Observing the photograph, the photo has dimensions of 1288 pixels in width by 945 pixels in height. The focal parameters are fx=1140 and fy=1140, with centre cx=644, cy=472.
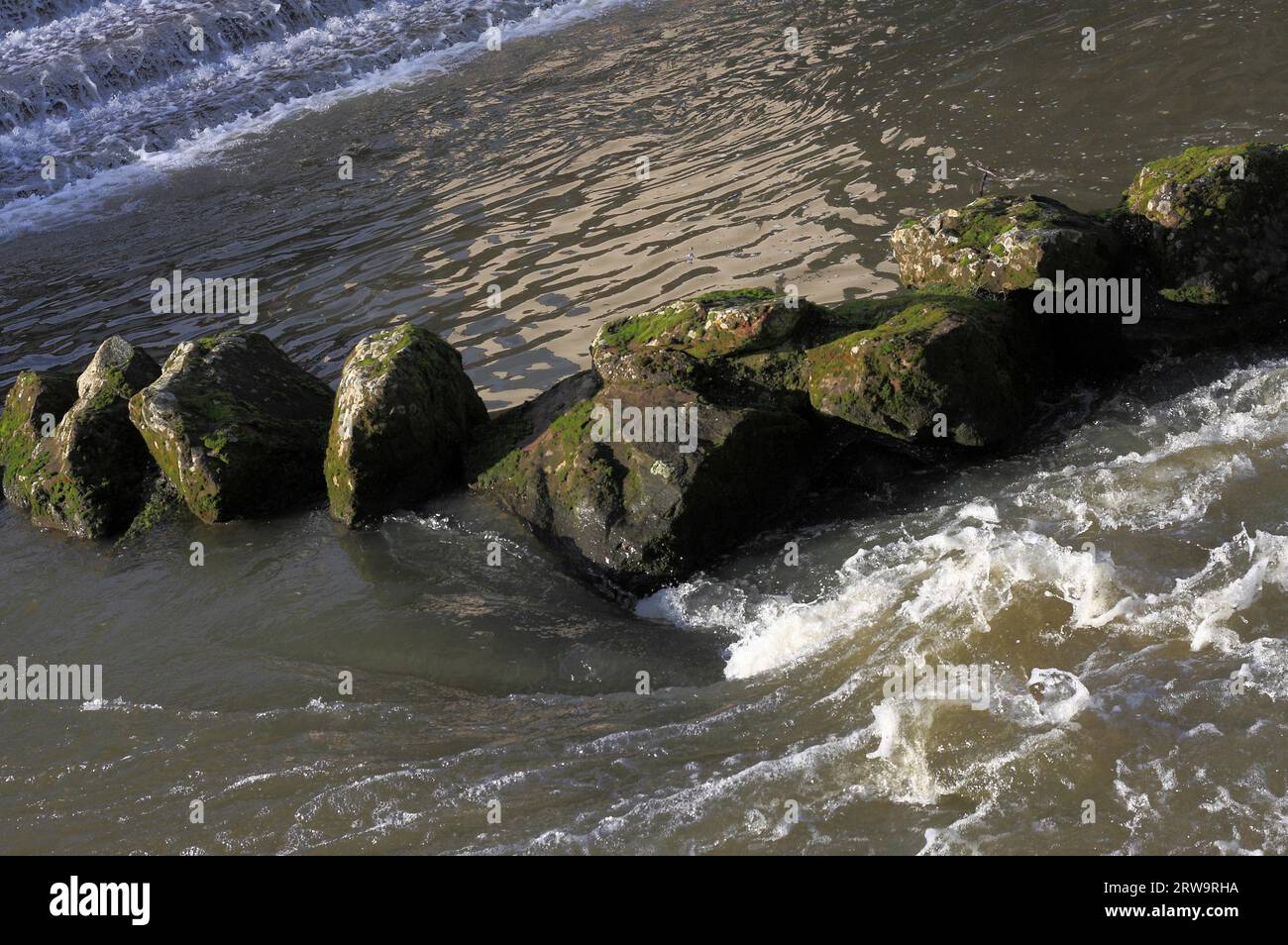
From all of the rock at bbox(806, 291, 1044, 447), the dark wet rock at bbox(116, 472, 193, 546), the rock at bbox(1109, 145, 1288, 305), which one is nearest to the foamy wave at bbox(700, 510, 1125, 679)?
the rock at bbox(806, 291, 1044, 447)

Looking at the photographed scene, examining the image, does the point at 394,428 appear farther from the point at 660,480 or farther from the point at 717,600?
the point at 717,600

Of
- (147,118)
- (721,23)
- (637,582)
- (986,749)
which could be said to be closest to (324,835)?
(637,582)

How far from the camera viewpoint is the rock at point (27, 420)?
9.18 m

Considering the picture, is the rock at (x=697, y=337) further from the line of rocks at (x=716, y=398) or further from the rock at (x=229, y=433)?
the rock at (x=229, y=433)

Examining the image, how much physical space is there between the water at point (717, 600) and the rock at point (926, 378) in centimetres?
39

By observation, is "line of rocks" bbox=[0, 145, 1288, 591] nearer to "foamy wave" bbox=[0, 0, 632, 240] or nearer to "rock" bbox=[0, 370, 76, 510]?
"rock" bbox=[0, 370, 76, 510]

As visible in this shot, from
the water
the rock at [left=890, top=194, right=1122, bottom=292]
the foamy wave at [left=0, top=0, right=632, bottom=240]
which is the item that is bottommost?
the water

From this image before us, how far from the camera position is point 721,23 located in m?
19.3

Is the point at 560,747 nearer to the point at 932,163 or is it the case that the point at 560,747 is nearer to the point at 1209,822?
the point at 1209,822

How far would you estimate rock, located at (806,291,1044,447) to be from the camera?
717 centimetres

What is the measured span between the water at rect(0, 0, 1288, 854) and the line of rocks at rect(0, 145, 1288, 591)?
0.29m

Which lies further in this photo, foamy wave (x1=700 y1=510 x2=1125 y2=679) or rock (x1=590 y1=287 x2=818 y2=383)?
rock (x1=590 y1=287 x2=818 y2=383)

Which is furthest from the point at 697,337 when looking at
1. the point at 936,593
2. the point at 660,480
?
the point at 936,593
